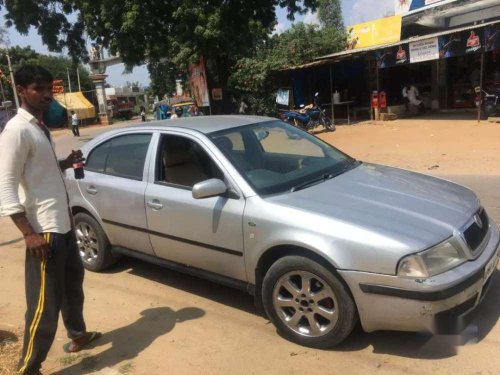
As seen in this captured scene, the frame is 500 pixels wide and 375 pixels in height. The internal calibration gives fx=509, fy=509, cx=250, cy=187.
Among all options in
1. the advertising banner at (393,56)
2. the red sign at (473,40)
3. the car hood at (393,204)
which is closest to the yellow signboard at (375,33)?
the advertising banner at (393,56)

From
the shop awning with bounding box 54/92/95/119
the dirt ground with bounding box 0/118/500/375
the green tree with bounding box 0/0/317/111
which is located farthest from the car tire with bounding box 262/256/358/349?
A: the shop awning with bounding box 54/92/95/119

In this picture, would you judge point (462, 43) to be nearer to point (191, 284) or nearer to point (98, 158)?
point (98, 158)

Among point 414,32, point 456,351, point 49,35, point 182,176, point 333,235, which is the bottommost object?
point 456,351

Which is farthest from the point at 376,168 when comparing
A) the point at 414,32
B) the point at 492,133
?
the point at 414,32

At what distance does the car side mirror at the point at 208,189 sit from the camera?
3.61m

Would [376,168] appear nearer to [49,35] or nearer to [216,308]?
[216,308]

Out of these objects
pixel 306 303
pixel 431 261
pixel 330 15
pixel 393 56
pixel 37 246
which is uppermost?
pixel 330 15

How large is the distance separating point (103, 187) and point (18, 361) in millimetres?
1764

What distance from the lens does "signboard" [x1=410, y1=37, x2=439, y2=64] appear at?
51.2 feet

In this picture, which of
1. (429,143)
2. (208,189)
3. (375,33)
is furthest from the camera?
(375,33)

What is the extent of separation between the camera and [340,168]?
427cm

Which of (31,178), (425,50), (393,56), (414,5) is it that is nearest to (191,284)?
(31,178)

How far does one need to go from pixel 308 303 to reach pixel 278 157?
1.54 meters

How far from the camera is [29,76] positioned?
3.03 meters
